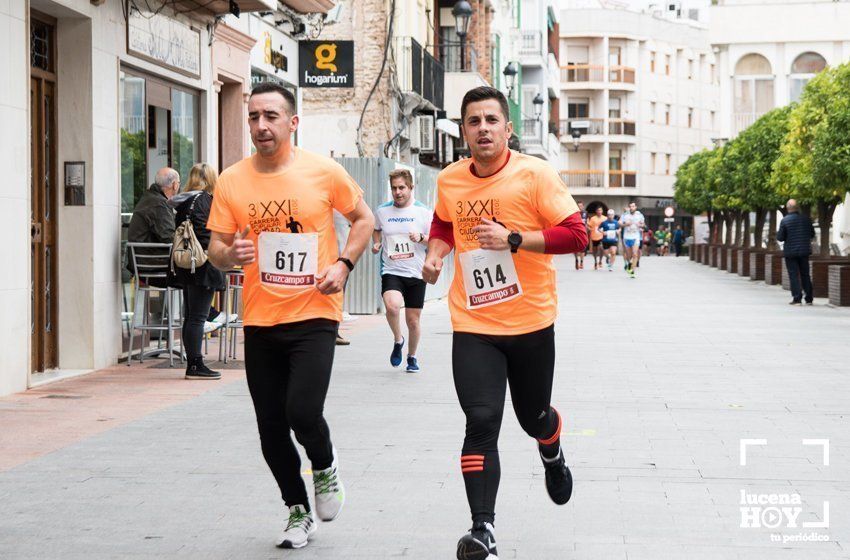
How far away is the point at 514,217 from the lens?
5.77 meters

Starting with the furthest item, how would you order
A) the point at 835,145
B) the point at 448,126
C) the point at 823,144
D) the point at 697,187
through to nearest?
the point at 697,187 → the point at 448,126 → the point at 823,144 → the point at 835,145

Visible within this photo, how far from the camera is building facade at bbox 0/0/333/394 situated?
1109 cm

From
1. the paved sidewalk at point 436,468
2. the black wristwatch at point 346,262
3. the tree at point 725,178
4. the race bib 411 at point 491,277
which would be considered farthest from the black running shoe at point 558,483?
the tree at point 725,178

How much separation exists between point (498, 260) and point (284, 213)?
2.93 ft

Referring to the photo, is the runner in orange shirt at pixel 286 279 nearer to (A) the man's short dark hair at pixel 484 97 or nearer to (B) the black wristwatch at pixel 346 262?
(B) the black wristwatch at pixel 346 262

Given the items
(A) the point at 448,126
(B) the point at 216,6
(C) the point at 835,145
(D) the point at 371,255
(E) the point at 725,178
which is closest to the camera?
(B) the point at 216,6

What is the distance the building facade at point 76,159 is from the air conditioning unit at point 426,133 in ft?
51.9

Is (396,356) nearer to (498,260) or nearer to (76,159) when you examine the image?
(76,159)

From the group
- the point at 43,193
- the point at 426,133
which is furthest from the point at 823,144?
the point at 43,193

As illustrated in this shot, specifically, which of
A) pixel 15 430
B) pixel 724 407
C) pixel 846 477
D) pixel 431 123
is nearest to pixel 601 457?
pixel 846 477

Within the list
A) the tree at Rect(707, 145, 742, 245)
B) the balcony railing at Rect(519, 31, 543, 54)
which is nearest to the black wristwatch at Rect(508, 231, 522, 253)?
the tree at Rect(707, 145, 742, 245)

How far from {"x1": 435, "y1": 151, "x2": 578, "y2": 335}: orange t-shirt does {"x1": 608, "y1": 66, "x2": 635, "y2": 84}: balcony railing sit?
8813 cm

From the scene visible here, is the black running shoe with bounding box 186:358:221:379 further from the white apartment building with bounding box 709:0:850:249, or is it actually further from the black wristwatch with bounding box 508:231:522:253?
the white apartment building with bounding box 709:0:850:249

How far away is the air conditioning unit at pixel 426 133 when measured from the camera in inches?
1228
